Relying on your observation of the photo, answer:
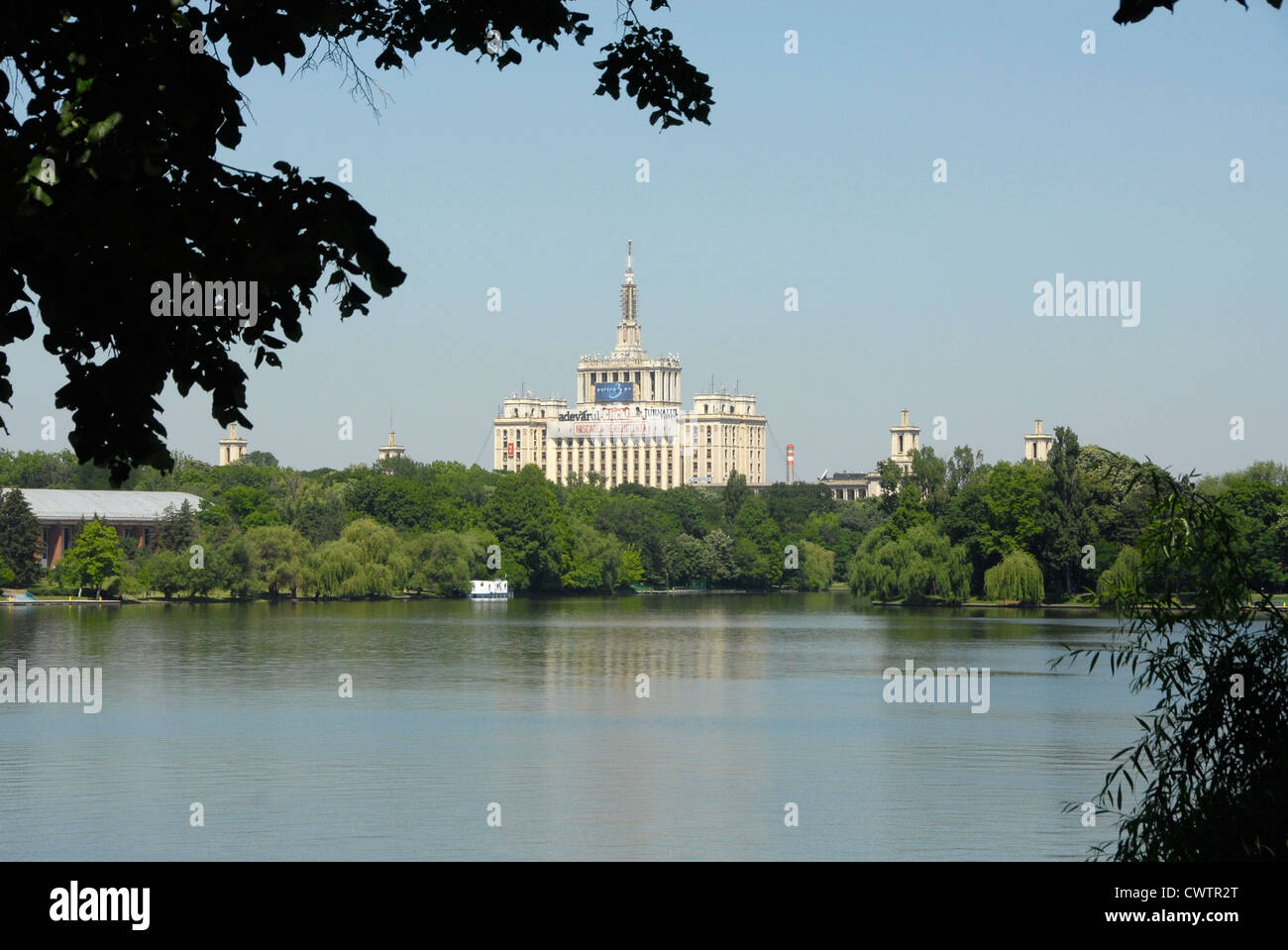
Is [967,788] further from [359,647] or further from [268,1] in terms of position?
[359,647]

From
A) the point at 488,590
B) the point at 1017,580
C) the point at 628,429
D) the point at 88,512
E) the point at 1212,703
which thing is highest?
the point at 628,429

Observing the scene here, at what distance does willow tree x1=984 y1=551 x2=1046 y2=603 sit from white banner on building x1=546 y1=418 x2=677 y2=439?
378ft

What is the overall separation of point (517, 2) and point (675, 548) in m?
91.4

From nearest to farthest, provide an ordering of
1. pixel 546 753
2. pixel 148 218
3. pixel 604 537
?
1. pixel 148 218
2. pixel 546 753
3. pixel 604 537

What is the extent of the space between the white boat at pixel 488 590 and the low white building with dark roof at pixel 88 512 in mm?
13659

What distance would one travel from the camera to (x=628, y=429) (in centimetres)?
17825

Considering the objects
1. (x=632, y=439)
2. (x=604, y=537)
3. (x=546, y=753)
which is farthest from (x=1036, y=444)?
(x=546, y=753)

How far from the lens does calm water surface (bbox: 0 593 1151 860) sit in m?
16.9

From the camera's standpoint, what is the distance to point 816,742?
23.9 meters

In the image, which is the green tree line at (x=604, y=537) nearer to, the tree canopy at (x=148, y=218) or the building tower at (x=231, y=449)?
the tree canopy at (x=148, y=218)

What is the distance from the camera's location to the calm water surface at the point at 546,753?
1689 centimetres

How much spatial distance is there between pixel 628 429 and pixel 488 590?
10021 centimetres

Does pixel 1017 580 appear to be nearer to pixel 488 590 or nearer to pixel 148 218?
pixel 488 590
